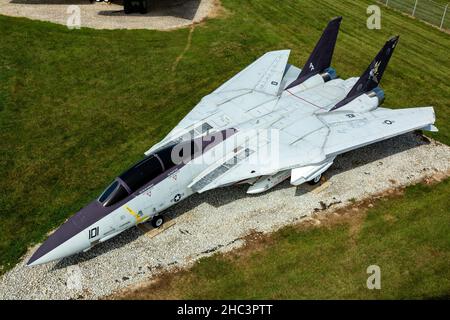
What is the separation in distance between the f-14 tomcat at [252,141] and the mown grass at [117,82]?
3.07 m

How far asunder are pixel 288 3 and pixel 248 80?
18.2 m

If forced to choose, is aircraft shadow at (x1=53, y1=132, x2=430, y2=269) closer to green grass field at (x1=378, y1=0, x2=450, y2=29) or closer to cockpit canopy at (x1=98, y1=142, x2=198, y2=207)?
cockpit canopy at (x1=98, y1=142, x2=198, y2=207)

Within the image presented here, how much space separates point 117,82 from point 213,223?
12.7 meters

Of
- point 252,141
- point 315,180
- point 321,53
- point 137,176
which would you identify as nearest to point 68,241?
point 137,176

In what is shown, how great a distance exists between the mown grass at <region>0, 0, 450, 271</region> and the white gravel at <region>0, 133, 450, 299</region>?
171cm

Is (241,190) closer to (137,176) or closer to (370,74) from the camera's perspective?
(137,176)

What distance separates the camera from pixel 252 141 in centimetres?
1681

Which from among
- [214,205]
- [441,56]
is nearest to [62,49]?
[214,205]

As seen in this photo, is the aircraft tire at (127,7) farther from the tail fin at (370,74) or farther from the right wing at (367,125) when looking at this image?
the right wing at (367,125)

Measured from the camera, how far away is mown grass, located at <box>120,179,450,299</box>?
1362 cm

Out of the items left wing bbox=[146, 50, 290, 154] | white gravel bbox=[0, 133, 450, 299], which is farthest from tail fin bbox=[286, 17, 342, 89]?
white gravel bbox=[0, 133, 450, 299]

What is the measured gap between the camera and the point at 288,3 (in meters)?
36.7
